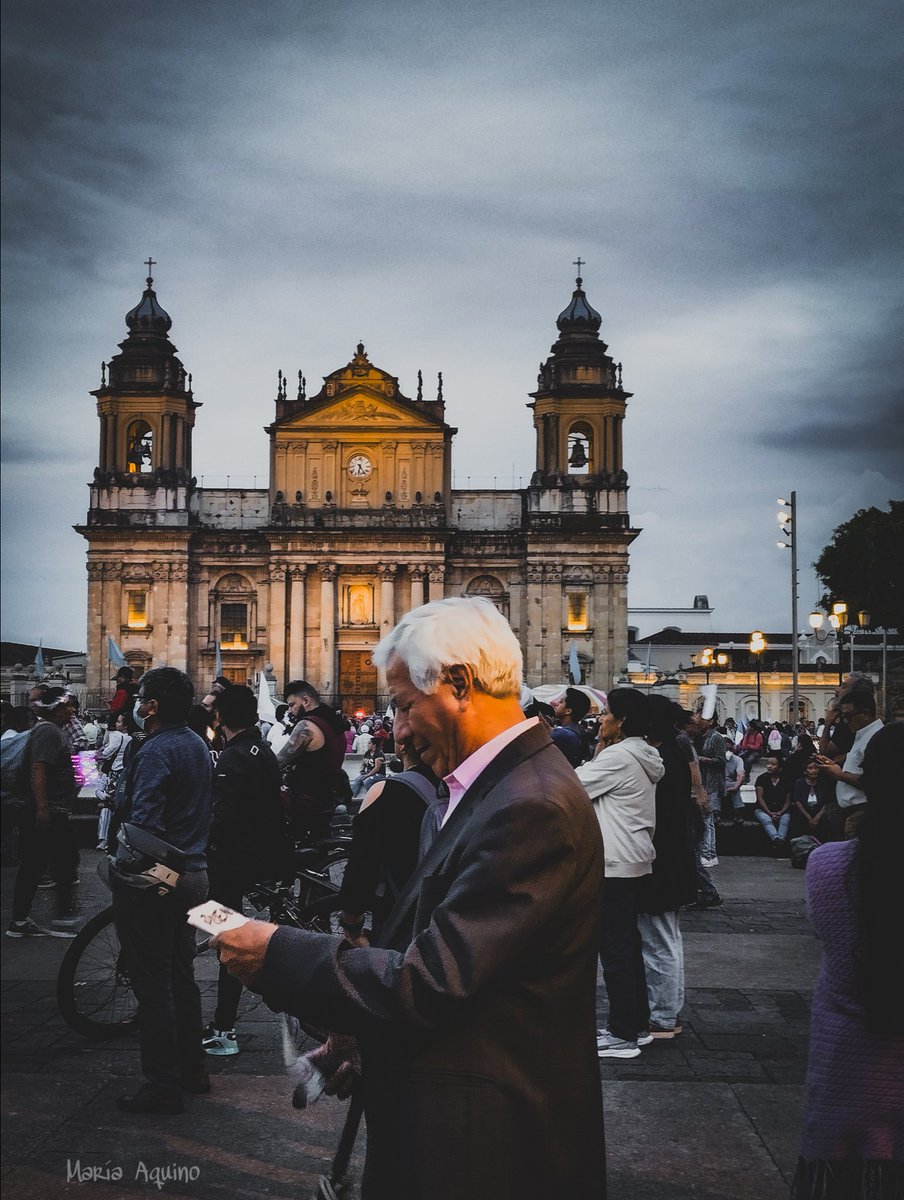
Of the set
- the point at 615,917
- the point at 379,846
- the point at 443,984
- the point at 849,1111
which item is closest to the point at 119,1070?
the point at 379,846

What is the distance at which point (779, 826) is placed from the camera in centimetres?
1334

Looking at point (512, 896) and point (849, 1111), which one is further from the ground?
point (512, 896)

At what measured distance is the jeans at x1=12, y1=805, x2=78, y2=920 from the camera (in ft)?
8.95

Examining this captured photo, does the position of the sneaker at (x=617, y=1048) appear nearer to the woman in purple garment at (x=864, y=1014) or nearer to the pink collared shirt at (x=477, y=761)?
the woman in purple garment at (x=864, y=1014)

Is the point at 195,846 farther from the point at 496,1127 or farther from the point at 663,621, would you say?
the point at 663,621

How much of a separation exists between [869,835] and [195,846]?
3.34m

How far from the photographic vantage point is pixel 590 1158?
6.63 ft

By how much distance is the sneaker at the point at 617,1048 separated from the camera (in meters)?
5.73

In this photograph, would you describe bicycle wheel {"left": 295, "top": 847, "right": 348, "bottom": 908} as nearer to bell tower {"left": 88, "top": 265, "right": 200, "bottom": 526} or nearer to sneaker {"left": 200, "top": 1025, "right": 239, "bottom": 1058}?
sneaker {"left": 200, "top": 1025, "right": 239, "bottom": 1058}

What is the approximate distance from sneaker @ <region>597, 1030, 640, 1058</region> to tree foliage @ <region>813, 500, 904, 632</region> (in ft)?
77.5

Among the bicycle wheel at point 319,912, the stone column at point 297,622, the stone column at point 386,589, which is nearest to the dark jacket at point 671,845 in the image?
the bicycle wheel at point 319,912

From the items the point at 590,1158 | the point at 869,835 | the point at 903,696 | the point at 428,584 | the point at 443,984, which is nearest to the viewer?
the point at 443,984

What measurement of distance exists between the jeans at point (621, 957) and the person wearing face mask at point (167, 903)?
6.62ft

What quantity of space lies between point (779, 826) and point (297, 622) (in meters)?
40.7
